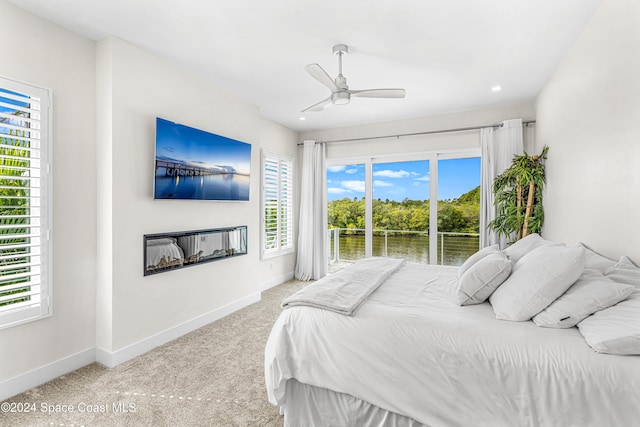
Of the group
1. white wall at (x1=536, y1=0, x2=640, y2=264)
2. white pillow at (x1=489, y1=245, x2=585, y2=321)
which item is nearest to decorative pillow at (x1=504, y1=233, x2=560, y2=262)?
white wall at (x1=536, y1=0, x2=640, y2=264)

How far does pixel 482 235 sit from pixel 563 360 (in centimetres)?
335

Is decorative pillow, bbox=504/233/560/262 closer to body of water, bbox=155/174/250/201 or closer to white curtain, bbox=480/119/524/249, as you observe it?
white curtain, bbox=480/119/524/249

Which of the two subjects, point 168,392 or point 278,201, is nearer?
point 168,392

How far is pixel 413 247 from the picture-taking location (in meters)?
5.00

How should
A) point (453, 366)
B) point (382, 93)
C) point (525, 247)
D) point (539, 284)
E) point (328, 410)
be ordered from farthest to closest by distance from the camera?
point (382, 93)
point (525, 247)
point (328, 410)
point (539, 284)
point (453, 366)

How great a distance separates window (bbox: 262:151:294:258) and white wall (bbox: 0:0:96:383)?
247 cm

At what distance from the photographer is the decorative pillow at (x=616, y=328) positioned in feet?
4.00

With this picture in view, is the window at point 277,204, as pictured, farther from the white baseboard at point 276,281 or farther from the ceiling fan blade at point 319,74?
the ceiling fan blade at point 319,74

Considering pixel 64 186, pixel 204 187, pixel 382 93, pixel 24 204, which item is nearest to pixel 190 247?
pixel 204 187

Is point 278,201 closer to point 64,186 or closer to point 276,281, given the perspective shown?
point 276,281

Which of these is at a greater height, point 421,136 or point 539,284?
point 421,136

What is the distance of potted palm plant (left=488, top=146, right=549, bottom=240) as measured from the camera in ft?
11.7

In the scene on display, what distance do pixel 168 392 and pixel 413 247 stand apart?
3889 millimetres

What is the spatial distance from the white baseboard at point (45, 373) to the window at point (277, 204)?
258cm
